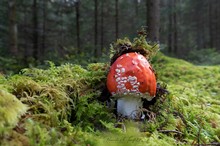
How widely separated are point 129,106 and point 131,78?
0.26 m

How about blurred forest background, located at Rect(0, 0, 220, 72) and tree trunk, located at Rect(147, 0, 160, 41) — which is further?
blurred forest background, located at Rect(0, 0, 220, 72)

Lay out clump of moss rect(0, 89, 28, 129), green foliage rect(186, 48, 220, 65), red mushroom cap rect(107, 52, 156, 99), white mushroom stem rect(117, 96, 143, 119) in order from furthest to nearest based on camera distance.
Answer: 1. green foliage rect(186, 48, 220, 65)
2. white mushroom stem rect(117, 96, 143, 119)
3. red mushroom cap rect(107, 52, 156, 99)
4. clump of moss rect(0, 89, 28, 129)

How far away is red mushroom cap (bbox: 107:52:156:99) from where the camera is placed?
206 cm

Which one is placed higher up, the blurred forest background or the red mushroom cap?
the blurred forest background

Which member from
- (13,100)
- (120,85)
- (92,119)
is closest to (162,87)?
(120,85)

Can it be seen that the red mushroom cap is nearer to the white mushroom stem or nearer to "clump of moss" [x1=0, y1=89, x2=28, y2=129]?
the white mushroom stem


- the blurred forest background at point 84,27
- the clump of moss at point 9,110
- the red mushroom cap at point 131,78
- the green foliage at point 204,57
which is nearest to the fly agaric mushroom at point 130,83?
the red mushroom cap at point 131,78

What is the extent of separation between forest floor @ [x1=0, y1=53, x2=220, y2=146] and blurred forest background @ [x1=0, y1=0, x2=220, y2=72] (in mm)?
5057

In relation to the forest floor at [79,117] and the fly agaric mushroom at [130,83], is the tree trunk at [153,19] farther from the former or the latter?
the fly agaric mushroom at [130,83]

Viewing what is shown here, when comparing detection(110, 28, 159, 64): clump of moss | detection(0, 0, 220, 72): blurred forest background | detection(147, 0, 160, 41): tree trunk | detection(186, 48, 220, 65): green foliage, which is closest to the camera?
detection(110, 28, 159, 64): clump of moss

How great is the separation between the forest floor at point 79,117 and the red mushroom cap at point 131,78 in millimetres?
194

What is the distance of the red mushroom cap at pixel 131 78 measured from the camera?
2.06 m

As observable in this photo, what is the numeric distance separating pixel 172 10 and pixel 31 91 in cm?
1521

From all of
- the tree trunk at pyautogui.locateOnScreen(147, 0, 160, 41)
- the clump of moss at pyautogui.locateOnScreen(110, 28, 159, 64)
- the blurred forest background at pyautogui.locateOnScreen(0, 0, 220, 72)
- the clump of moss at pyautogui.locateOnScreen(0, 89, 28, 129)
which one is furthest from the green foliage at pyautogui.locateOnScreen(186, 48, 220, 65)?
the clump of moss at pyautogui.locateOnScreen(0, 89, 28, 129)
